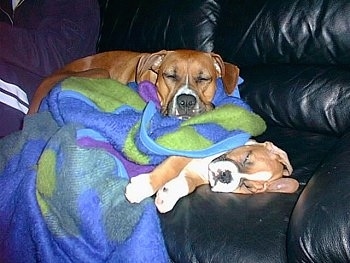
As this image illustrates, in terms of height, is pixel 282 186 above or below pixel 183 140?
below

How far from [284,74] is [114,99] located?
78cm

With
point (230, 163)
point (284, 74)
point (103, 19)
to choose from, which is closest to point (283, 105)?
point (284, 74)

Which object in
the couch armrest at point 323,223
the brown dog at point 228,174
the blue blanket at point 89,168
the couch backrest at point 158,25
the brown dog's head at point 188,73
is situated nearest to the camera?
the couch armrest at point 323,223

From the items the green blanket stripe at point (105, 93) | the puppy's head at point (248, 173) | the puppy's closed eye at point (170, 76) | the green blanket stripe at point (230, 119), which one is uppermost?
the green blanket stripe at point (105, 93)

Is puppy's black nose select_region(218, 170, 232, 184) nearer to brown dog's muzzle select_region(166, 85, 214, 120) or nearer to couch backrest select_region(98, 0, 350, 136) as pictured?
brown dog's muzzle select_region(166, 85, 214, 120)

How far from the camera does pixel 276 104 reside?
2.31m

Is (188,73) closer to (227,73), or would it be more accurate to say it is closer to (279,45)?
(227,73)

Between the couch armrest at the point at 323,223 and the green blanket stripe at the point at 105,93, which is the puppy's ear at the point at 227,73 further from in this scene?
the couch armrest at the point at 323,223

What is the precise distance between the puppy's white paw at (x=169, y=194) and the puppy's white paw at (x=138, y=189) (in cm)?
3

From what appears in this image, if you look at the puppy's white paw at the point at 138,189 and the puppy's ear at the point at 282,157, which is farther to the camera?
the puppy's ear at the point at 282,157

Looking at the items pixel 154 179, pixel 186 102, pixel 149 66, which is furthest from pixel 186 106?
pixel 154 179

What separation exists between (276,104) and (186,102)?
1.30 feet

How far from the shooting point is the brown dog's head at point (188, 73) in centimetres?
228

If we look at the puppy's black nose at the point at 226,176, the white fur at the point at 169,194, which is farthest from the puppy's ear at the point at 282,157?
the white fur at the point at 169,194
